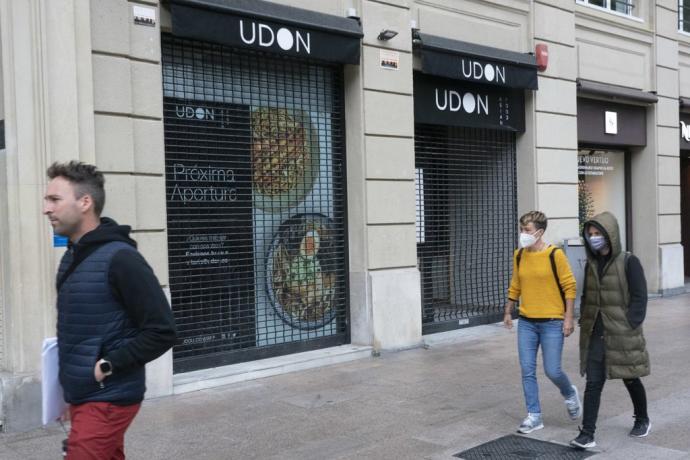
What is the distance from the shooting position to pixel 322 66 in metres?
9.35

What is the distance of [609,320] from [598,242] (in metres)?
0.56

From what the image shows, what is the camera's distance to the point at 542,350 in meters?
5.88

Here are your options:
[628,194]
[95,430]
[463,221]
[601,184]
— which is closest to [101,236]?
[95,430]

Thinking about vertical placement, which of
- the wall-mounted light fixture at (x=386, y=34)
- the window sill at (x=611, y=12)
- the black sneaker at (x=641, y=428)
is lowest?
the black sneaker at (x=641, y=428)

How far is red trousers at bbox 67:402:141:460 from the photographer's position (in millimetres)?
3041

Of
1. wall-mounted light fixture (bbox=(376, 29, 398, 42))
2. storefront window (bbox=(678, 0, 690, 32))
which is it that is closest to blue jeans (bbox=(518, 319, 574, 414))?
wall-mounted light fixture (bbox=(376, 29, 398, 42))

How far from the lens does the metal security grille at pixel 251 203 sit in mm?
8000

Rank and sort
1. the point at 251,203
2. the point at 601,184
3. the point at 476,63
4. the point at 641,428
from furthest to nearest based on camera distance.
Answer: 1. the point at 601,184
2. the point at 476,63
3. the point at 251,203
4. the point at 641,428

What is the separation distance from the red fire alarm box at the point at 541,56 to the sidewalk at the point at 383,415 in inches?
189

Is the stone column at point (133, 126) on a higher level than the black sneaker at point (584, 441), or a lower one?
higher

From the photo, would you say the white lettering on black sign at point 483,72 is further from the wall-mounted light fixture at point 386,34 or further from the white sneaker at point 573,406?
the white sneaker at point 573,406

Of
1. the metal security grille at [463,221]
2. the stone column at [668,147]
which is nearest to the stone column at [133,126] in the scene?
the metal security grille at [463,221]

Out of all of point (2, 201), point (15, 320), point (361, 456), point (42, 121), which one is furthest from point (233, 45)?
point (361, 456)

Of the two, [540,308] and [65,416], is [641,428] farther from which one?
[65,416]
